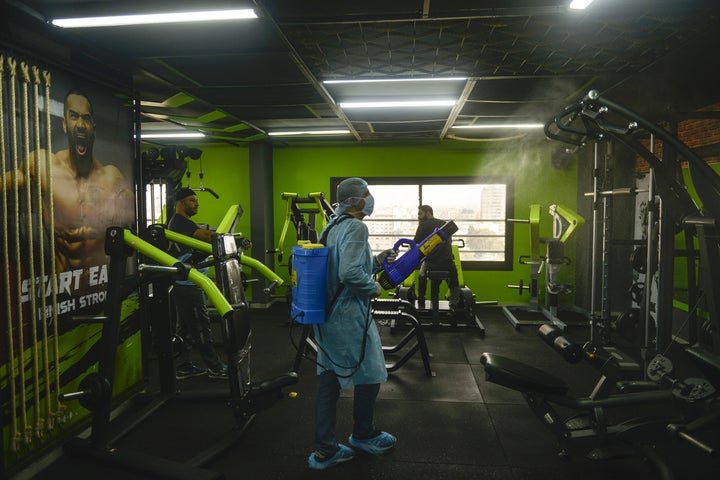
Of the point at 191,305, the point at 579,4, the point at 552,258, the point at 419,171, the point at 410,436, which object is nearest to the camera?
the point at 579,4

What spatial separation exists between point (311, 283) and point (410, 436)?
4.74 feet

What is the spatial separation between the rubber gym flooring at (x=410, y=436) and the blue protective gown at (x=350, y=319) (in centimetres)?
65

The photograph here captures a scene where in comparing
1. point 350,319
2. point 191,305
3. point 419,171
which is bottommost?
point 191,305

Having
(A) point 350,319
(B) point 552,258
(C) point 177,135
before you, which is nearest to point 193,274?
(A) point 350,319

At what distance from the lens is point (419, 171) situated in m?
7.61

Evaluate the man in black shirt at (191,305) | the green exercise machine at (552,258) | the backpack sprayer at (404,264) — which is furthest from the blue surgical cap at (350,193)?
the green exercise machine at (552,258)

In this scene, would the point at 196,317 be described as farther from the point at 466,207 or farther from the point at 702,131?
the point at 702,131

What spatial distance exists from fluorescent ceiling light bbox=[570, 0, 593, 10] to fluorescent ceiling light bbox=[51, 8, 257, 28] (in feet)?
6.25

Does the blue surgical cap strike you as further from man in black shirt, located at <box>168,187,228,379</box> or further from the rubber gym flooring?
man in black shirt, located at <box>168,187,228,379</box>

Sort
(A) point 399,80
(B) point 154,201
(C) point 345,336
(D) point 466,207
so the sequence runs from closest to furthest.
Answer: (C) point 345,336, (A) point 399,80, (B) point 154,201, (D) point 466,207

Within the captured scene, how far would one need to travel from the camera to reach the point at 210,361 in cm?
427

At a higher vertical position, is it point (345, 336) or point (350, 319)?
point (350, 319)

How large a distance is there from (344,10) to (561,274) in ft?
20.5

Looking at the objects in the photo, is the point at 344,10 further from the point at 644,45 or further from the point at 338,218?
the point at 644,45
